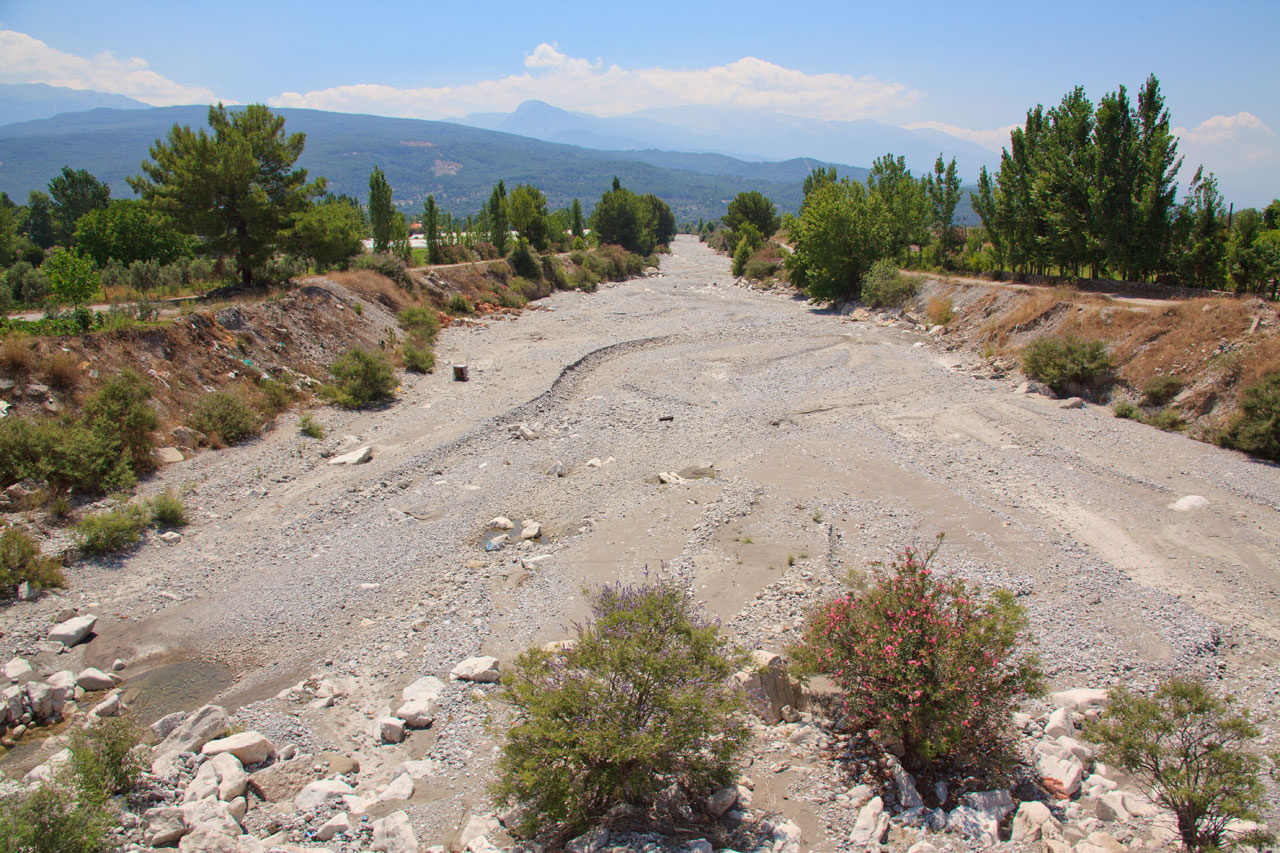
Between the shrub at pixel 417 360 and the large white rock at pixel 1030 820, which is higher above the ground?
the shrub at pixel 417 360

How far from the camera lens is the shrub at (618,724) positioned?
6.00 m

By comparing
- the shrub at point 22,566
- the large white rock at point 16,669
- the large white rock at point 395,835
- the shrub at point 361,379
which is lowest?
the large white rock at point 16,669

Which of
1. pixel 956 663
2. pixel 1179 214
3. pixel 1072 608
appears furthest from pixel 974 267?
pixel 956 663

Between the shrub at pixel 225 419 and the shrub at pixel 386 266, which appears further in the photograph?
the shrub at pixel 386 266

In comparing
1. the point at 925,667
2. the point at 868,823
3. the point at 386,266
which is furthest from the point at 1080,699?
the point at 386,266

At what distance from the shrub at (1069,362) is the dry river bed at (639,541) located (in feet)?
4.13

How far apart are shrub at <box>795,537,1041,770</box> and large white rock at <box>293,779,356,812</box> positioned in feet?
17.3

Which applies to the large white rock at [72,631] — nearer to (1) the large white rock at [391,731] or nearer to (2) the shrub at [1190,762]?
(1) the large white rock at [391,731]

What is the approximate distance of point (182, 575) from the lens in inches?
472

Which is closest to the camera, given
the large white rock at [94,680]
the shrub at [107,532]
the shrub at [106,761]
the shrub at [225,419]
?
the shrub at [106,761]

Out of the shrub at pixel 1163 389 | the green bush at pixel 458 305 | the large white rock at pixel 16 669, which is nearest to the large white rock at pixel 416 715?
the large white rock at pixel 16 669

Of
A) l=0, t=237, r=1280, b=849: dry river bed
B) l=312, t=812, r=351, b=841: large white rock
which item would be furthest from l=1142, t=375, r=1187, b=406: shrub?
l=312, t=812, r=351, b=841: large white rock

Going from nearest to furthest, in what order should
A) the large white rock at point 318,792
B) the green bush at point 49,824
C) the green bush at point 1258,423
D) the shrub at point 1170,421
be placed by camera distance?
1. the green bush at point 49,824
2. the large white rock at point 318,792
3. the green bush at point 1258,423
4. the shrub at point 1170,421

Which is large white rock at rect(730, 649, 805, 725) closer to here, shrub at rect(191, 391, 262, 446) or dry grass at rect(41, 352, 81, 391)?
shrub at rect(191, 391, 262, 446)
